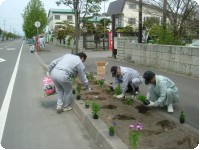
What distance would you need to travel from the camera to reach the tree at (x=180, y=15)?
1293cm

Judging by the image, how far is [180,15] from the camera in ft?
44.8

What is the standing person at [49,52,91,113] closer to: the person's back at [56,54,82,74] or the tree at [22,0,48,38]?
the person's back at [56,54,82,74]

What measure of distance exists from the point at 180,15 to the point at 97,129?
983cm

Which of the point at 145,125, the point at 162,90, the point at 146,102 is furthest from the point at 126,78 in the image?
the point at 145,125

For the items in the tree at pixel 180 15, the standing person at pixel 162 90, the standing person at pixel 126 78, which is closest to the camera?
the standing person at pixel 162 90

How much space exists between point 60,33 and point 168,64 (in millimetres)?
33938

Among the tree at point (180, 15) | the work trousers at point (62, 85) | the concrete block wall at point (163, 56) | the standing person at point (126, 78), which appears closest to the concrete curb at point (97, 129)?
the work trousers at point (62, 85)

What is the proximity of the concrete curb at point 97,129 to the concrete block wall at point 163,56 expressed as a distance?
530 centimetres

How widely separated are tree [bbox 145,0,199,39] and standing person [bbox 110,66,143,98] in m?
5.74

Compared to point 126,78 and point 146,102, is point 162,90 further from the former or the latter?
point 126,78

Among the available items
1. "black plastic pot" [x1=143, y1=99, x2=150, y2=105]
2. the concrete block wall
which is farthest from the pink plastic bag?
the concrete block wall

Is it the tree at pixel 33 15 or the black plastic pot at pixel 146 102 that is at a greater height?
the tree at pixel 33 15

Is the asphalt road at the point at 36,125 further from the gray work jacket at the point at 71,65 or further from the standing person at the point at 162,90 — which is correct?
the standing person at the point at 162,90

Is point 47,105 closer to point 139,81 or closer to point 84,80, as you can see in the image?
point 84,80
